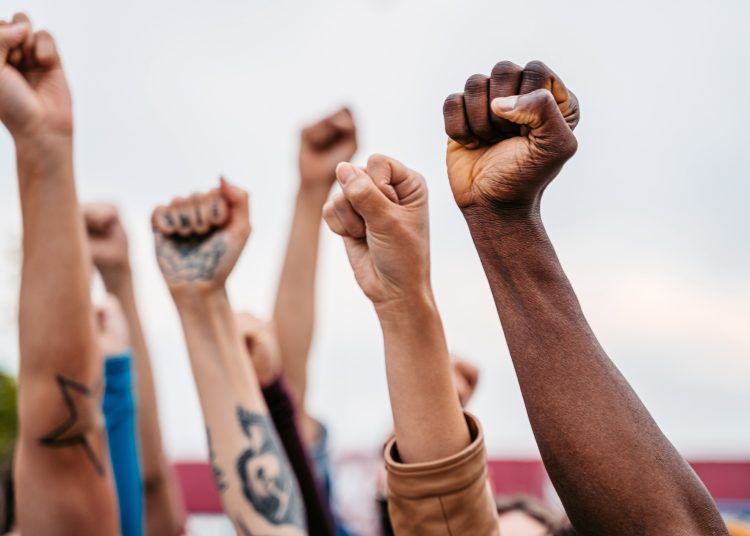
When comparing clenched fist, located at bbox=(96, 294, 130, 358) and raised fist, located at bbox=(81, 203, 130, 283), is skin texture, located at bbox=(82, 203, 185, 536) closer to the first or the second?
raised fist, located at bbox=(81, 203, 130, 283)

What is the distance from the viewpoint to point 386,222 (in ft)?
4.12

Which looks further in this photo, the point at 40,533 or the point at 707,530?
the point at 40,533

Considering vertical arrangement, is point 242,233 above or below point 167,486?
above

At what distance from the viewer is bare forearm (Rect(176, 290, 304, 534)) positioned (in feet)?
5.70

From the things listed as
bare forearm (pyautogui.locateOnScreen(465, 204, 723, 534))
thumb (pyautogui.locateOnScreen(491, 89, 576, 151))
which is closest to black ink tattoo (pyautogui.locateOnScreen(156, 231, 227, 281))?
bare forearm (pyautogui.locateOnScreen(465, 204, 723, 534))

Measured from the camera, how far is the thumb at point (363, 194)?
1244 mm

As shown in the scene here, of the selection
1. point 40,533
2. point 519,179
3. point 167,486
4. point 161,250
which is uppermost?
point 519,179

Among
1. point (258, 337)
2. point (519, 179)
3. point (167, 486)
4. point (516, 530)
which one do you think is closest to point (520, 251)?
point (519, 179)

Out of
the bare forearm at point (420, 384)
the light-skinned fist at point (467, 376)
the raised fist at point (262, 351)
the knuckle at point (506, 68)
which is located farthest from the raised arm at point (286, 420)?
the knuckle at point (506, 68)

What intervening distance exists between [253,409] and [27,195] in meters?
0.69

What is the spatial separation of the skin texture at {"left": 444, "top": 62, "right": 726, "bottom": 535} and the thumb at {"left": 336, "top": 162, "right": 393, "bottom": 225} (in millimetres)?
131

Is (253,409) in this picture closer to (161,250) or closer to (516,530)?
(161,250)

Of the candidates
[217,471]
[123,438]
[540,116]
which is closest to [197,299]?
[217,471]

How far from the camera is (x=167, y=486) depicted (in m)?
2.60
